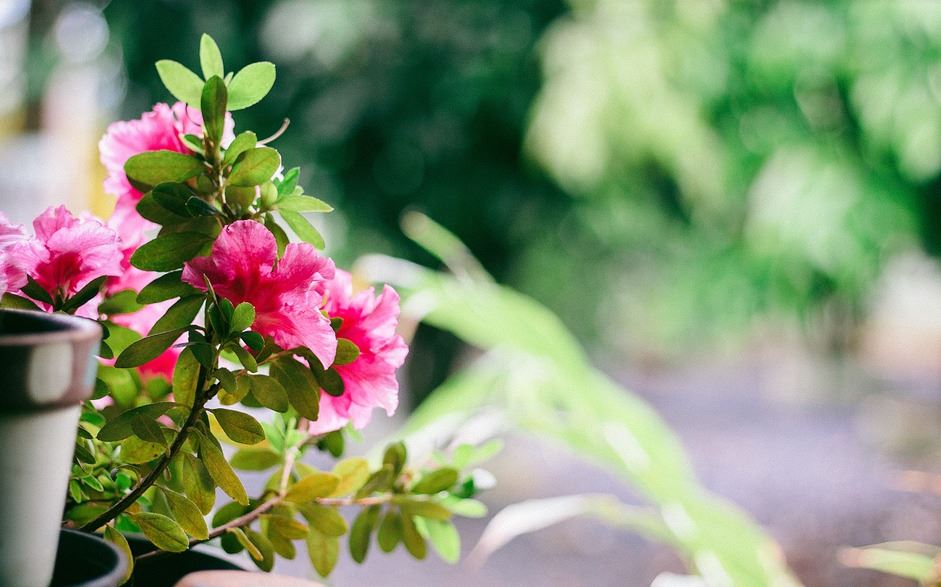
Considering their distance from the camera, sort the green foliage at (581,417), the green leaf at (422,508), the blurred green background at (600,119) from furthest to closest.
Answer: the blurred green background at (600,119)
the green foliage at (581,417)
the green leaf at (422,508)

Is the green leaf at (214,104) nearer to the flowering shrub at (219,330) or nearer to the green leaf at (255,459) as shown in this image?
the flowering shrub at (219,330)

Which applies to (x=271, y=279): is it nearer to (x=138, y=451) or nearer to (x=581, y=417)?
(x=138, y=451)

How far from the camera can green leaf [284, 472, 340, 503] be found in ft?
0.80

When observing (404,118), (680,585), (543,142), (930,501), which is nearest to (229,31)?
(404,118)

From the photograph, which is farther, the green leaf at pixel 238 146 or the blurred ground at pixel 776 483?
the blurred ground at pixel 776 483

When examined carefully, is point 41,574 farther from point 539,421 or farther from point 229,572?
point 539,421

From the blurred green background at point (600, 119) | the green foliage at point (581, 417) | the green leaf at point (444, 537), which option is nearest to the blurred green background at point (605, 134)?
the blurred green background at point (600, 119)

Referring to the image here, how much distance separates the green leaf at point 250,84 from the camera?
229 millimetres

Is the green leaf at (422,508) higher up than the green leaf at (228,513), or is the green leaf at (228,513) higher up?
the green leaf at (422,508)

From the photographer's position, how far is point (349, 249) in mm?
2566

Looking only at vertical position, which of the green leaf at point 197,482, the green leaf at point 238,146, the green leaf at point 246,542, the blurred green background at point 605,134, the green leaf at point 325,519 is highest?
the blurred green background at point 605,134

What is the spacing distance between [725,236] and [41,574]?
9.08 feet

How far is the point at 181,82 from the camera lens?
23 centimetres

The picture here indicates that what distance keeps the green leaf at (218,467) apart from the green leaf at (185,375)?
0.01m
